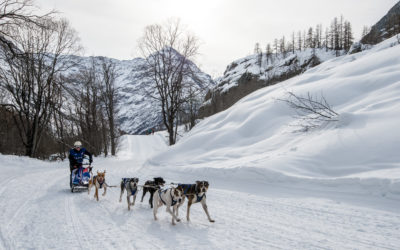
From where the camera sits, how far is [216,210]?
619 centimetres

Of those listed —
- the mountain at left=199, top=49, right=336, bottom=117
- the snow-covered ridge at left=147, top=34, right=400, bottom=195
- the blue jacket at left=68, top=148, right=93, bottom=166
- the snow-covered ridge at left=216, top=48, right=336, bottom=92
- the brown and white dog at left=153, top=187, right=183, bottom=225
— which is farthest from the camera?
the snow-covered ridge at left=216, top=48, right=336, bottom=92

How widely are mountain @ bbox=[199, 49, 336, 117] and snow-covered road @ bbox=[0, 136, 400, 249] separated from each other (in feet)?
164

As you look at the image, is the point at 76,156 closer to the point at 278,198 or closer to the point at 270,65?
the point at 278,198

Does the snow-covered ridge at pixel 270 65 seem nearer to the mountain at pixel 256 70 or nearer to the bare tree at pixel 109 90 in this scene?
the mountain at pixel 256 70

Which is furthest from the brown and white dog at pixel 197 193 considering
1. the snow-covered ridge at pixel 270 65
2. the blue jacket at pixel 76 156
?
the snow-covered ridge at pixel 270 65

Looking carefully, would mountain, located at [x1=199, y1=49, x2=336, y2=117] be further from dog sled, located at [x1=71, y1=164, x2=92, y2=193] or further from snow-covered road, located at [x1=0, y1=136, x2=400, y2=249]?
snow-covered road, located at [x1=0, y1=136, x2=400, y2=249]

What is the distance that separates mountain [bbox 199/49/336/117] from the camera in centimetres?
6165

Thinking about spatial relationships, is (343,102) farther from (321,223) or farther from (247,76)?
(247,76)

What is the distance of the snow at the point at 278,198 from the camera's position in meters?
4.36

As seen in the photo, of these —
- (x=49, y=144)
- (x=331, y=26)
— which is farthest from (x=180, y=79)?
(x=331, y=26)

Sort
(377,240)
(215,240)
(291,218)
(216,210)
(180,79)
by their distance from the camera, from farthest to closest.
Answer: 1. (180,79)
2. (216,210)
3. (291,218)
4. (215,240)
5. (377,240)

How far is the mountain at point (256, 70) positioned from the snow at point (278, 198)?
1785 inches

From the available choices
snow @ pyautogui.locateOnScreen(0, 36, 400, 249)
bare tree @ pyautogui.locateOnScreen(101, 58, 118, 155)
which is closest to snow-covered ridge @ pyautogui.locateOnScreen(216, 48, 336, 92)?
bare tree @ pyautogui.locateOnScreen(101, 58, 118, 155)

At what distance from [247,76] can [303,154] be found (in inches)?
3477
